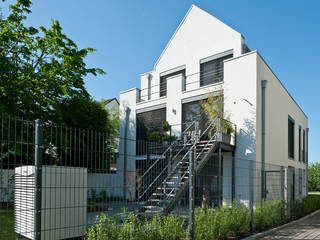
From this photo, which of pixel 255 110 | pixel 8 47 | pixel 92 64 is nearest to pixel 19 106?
pixel 8 47

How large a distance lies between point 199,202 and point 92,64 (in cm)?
1068

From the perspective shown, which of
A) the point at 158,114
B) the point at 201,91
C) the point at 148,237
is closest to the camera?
the point at 148,237

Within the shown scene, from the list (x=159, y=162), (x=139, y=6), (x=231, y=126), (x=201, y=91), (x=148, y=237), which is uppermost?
(x=139, y=6)

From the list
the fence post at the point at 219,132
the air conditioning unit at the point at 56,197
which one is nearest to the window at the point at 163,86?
the fence post at the point at 219,132

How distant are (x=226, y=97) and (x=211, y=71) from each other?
278cm

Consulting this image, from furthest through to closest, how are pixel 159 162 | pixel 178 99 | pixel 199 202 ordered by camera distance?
pixel 178 99 → pixel 199 202 → pixel 159 162

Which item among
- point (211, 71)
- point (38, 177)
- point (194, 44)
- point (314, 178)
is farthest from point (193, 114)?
point (314, 178)

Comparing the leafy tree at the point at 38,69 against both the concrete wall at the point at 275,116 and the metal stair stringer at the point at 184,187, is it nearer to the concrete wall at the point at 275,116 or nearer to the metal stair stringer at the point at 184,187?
the metal stair stringer at the point at 184,187

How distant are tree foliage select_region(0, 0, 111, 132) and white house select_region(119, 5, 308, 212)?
418cm

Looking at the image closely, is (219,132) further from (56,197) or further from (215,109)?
(56,197)

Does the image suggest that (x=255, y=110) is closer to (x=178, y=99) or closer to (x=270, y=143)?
(x=270, y=143)

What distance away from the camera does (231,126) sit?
1168cm

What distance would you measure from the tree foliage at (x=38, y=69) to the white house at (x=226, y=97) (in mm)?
4180

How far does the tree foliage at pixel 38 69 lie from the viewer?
11.6m
